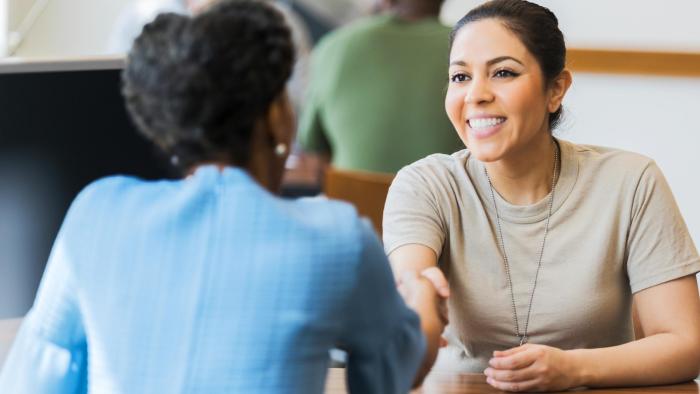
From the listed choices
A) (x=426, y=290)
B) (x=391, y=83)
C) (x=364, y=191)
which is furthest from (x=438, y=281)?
(x=391, y=83)

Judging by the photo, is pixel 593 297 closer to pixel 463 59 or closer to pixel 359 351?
pixel 463 59

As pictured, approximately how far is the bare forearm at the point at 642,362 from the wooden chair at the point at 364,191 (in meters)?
0.95

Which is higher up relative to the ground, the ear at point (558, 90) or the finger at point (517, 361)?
the ear at point (558, 90)

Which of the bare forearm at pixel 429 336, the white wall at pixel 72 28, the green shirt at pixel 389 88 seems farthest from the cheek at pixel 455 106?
the white wall at pixel 72 28

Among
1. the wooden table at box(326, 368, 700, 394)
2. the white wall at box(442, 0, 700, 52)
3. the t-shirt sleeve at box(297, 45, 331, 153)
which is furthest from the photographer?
the white wall at box(442, 0, 700, 52)

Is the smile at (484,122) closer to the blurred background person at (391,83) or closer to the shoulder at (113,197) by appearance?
the shoulder at (113,197)

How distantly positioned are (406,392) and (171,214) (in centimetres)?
35

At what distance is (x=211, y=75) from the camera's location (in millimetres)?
1269

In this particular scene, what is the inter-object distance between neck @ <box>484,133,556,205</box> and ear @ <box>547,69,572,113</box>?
70mm

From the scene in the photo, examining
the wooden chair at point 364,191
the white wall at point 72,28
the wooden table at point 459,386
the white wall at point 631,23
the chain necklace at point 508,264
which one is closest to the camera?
the wooden table at point 459,386

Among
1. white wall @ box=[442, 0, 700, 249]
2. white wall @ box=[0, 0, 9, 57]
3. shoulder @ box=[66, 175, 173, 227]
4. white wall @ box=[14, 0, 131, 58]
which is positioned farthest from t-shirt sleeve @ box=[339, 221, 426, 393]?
white wall @ box=[14, 0, 131, 58]

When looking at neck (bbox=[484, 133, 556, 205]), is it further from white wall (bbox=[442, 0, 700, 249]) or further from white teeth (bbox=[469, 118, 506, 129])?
white wall (bbox=[442, 0, 700, 249])

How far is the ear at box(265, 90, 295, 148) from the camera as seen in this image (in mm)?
1319

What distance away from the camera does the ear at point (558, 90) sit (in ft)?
7.11
